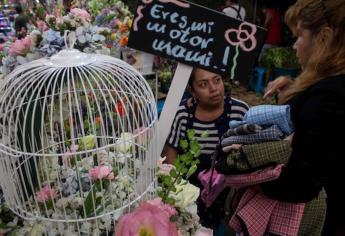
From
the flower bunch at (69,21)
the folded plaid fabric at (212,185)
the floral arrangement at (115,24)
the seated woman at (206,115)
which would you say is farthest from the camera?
the floral arrangement at (115,24)

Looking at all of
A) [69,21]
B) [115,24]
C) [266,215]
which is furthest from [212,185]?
[115,24]

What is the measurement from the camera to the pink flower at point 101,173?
669mm

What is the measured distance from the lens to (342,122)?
0.75 m

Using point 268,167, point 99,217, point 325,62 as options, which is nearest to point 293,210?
point 268,167

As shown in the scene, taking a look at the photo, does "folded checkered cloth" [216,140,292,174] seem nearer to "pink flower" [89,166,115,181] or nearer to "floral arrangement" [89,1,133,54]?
"pink flower" [89,166,115,181]

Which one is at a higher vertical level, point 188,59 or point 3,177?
point 188,59

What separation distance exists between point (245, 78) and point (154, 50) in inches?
9.1

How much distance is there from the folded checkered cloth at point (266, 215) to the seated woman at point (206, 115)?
1.36 feet

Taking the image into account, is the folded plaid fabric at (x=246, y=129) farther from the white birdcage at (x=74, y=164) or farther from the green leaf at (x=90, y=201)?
the green leaf at (x=90, y=201)

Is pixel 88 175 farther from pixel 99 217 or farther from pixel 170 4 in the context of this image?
pixel 170 4

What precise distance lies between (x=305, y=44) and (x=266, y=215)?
1.45ft

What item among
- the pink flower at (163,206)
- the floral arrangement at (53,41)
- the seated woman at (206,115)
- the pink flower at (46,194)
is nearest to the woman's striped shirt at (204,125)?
the seated woman at (206,115)

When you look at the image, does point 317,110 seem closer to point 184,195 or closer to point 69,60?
point 184,195

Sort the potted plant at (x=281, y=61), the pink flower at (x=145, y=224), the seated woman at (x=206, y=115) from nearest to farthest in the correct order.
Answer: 1. the pink flower at (x=145, y=224)
2. the seated woman at (x=206, y=115)
3. the potted plant at (x=281, y=61)
